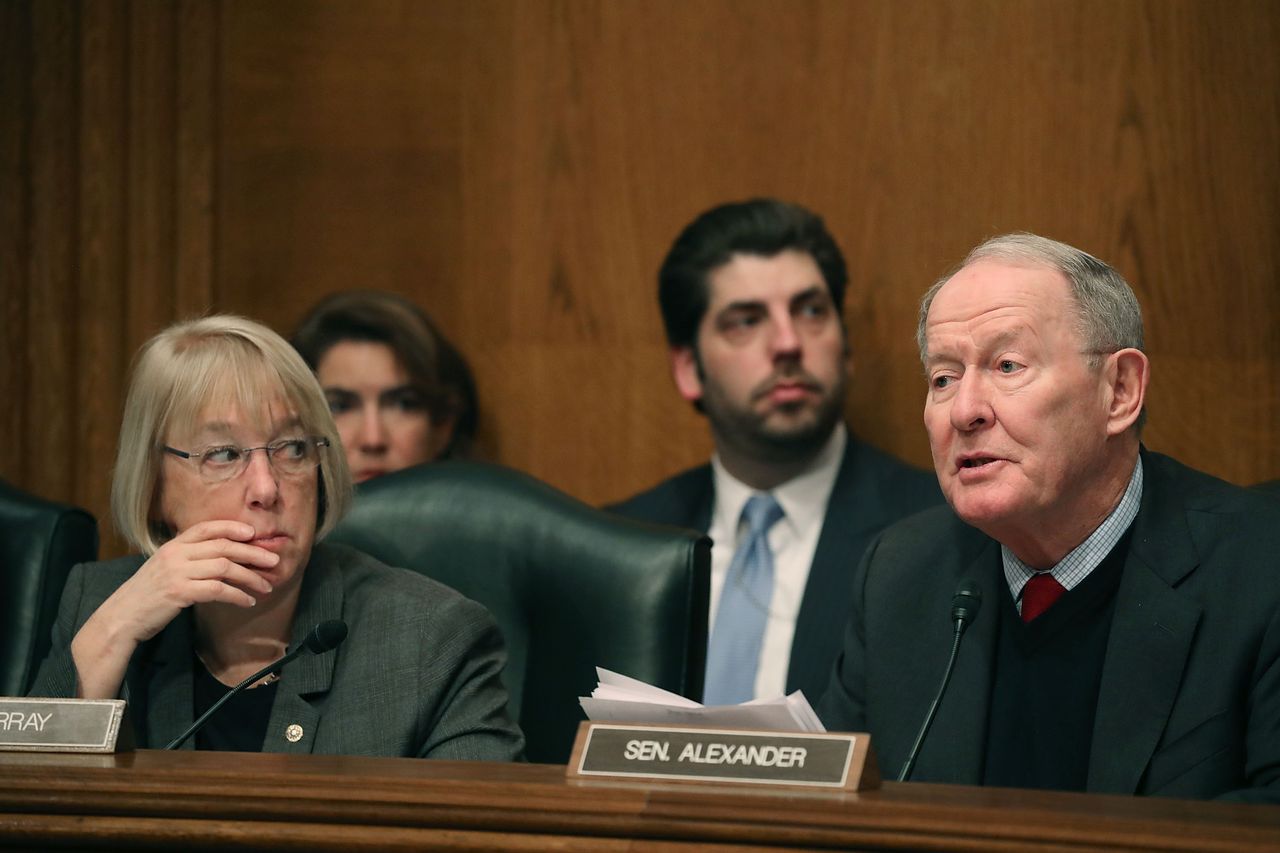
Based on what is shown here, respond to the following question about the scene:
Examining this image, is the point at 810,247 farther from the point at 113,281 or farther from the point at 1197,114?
the point at 113,281

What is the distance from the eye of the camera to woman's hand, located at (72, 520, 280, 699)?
6.95ft

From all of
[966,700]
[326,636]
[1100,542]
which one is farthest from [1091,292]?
[326,636]

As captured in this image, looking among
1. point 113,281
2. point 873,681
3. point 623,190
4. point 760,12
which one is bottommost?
point 873,681

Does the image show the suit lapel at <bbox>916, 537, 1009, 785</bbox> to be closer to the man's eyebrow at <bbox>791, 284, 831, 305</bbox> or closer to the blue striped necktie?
the blue striped necktie

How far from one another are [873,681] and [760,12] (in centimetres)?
179

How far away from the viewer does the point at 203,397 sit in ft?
7.33

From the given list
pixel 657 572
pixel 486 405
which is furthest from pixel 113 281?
pixel 657 572

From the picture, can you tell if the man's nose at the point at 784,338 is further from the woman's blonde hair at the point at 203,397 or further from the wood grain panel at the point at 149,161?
the wood grain panel at the point at 149,161

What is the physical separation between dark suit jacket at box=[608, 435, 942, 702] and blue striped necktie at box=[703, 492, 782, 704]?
0.12 metres

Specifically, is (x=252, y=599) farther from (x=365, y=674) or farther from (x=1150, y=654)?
(x=1150, y=654)

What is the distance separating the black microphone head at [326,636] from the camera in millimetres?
1914

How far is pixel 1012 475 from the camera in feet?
6.47

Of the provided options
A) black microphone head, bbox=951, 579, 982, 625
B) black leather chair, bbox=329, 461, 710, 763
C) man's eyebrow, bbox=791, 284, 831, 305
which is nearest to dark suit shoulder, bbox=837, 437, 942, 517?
man's eyebrow, bbox=791, 284, 831, 305

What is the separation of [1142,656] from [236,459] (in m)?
1.22
